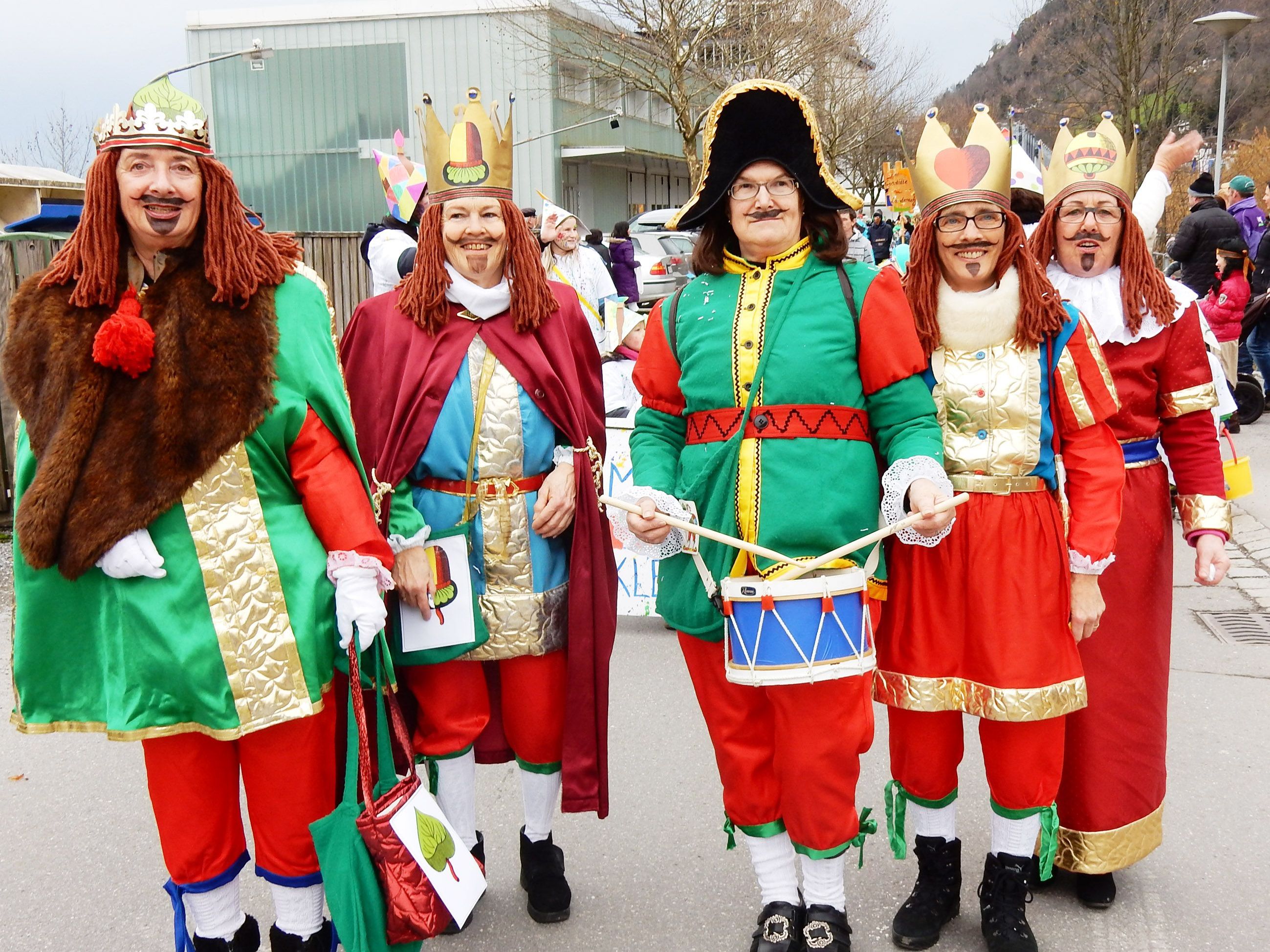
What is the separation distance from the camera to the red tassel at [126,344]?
88.6 inches

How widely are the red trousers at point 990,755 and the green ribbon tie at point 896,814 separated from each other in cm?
3

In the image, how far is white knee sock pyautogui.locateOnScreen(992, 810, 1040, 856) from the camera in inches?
111

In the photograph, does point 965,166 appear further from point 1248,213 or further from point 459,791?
point 1248,213

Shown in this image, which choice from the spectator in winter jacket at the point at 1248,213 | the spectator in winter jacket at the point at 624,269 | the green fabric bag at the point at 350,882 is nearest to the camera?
the green fabric bag at the point at 350,882

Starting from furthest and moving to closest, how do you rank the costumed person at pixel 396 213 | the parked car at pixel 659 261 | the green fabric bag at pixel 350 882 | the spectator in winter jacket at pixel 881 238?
the spectator in winter jacket at pixel 881 238 < the parked car at pixel 659 261 < the costumed person at pixel 396 213 < the green fabric bag at pixel 350 882

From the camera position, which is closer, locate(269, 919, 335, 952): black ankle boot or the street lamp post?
locate(269, 919, 335, 952): black ankle boot

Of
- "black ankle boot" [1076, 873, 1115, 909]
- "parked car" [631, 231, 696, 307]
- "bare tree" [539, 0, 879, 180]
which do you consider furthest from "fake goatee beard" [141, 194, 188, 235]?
"bare tree" [539, 0, 879, 180]

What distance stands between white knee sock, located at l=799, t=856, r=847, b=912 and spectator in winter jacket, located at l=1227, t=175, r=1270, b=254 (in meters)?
9.91

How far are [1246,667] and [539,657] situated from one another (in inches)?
134

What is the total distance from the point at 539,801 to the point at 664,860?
52cm

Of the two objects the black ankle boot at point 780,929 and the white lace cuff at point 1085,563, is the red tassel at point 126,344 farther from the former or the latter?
the white lace cuff at point 1085,563

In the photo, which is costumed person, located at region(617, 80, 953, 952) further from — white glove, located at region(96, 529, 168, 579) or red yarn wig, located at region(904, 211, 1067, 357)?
white glove, located at region(96, 529, 168, 579)

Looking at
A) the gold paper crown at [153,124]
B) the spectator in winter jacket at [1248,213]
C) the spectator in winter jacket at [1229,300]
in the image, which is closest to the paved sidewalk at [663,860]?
the gold paper crown at [153,124]

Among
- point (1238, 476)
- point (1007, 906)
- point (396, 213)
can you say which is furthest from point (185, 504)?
point (396, 213)
